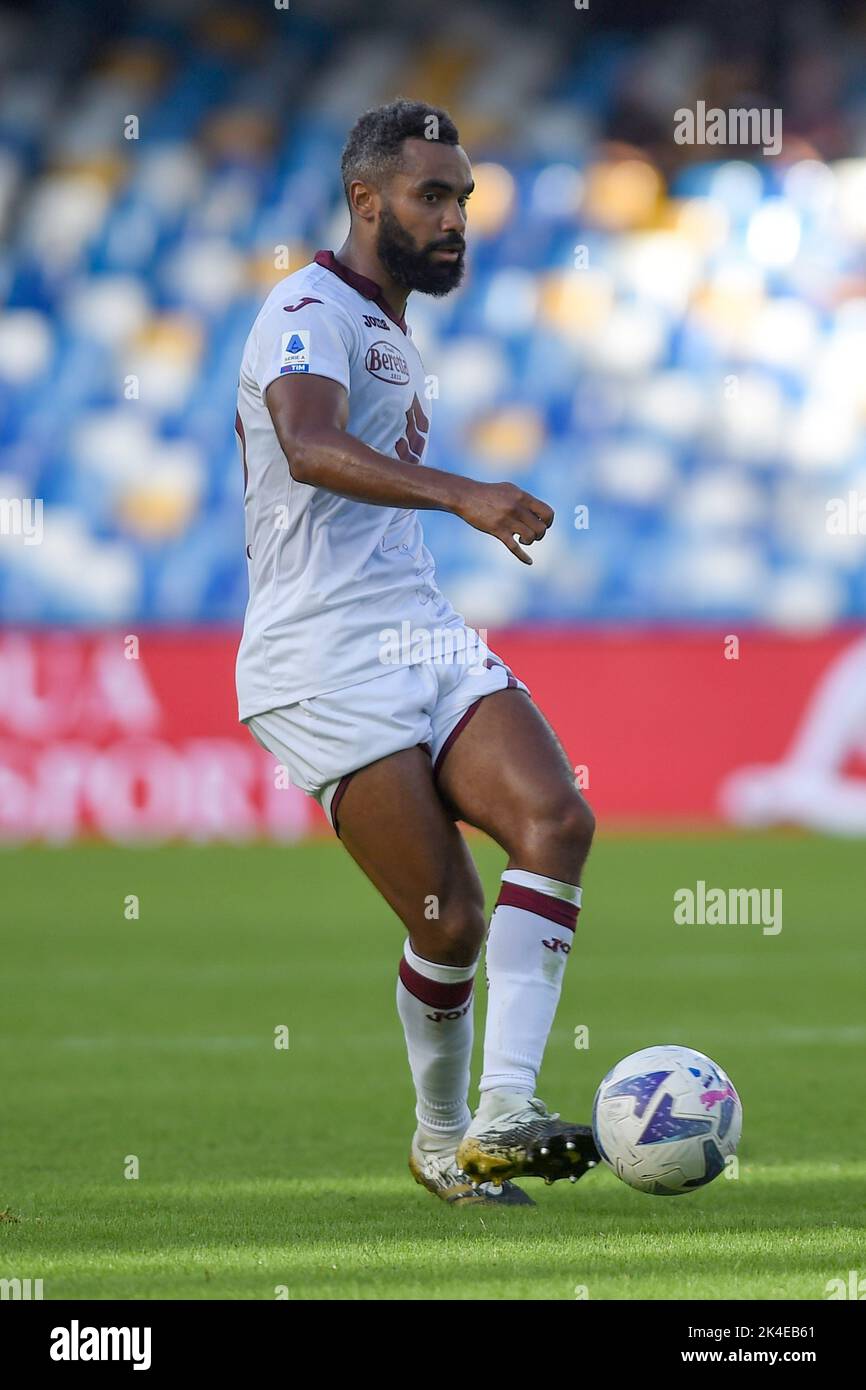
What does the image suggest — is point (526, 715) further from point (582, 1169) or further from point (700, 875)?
point (700, 875)

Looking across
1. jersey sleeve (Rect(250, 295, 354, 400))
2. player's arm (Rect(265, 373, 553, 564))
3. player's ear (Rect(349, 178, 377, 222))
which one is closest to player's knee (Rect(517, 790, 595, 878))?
player's arm (Rect(265, 373, 553, 564))

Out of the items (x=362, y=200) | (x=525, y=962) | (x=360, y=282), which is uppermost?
(x=362, y=200)

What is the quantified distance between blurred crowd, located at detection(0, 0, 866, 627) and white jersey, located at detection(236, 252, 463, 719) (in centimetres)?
1108

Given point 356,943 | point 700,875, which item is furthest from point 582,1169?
point 700,875

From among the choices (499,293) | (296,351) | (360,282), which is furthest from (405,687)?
(499,293)

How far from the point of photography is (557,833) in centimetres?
412

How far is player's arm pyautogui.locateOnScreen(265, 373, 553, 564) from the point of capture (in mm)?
3758

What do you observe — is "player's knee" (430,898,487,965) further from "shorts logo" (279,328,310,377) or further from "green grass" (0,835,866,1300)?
"shorts logo" (279,328,310,377)

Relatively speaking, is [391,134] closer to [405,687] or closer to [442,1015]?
[405,687]

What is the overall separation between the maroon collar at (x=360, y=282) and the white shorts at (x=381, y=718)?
77cm

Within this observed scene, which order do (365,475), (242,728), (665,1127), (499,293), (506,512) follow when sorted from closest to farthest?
(506,512)
(365,475)
(665,1127)
(242,728)
(499,293)

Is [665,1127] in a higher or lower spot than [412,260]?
lower

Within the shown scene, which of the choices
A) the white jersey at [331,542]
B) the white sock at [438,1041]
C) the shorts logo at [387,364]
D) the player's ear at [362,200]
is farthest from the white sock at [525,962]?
the player's ear at [362,200]

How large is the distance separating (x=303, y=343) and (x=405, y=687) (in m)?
0.71
